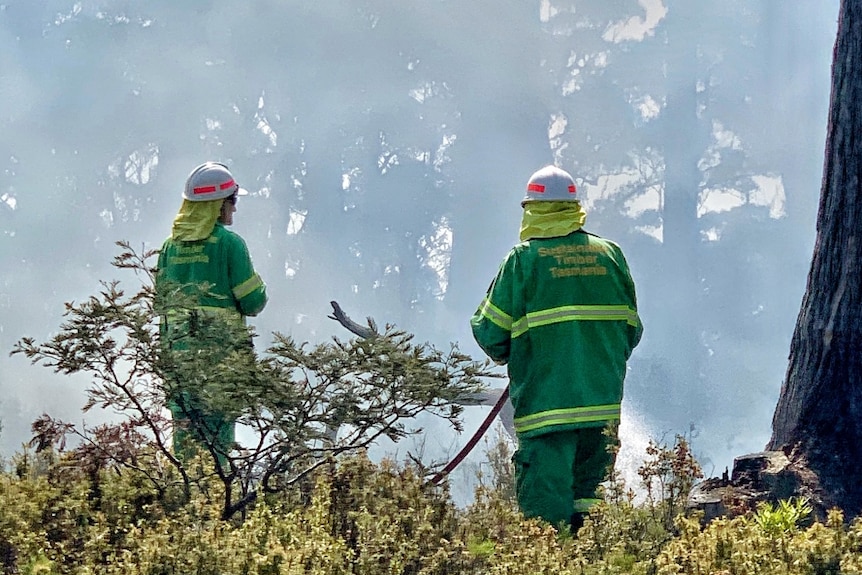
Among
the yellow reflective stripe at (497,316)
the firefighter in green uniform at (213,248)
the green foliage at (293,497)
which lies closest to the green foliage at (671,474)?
the green foliage at (293,497)

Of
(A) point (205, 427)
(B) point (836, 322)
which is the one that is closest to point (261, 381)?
(A) point (205, 427)

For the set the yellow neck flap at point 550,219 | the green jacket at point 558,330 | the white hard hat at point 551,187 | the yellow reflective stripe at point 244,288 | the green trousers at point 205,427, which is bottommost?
the green trousers at point 205,427

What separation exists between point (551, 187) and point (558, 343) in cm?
78

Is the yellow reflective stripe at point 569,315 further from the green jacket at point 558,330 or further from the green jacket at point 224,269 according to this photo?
the green jacket at point 224,269

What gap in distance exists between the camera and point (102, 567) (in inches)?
165

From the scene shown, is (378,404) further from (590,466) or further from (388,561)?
(590,466)

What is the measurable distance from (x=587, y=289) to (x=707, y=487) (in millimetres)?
1230

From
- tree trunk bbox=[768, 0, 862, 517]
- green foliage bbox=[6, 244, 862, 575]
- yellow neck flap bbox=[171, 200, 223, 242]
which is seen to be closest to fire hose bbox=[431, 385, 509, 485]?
green foliage bbox=[6, 244, 862, 575]

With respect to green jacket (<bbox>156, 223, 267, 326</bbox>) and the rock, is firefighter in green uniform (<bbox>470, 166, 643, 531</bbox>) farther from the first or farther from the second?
green jacket (<bbox>156, 223, 267, 326</bbox>)

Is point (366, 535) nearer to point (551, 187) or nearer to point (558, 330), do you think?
point (558, 330)

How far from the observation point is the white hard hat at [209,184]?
7355mm

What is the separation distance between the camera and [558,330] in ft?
18.9

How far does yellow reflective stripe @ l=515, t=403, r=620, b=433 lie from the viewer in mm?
5730

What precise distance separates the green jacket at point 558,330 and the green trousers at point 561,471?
87mm
